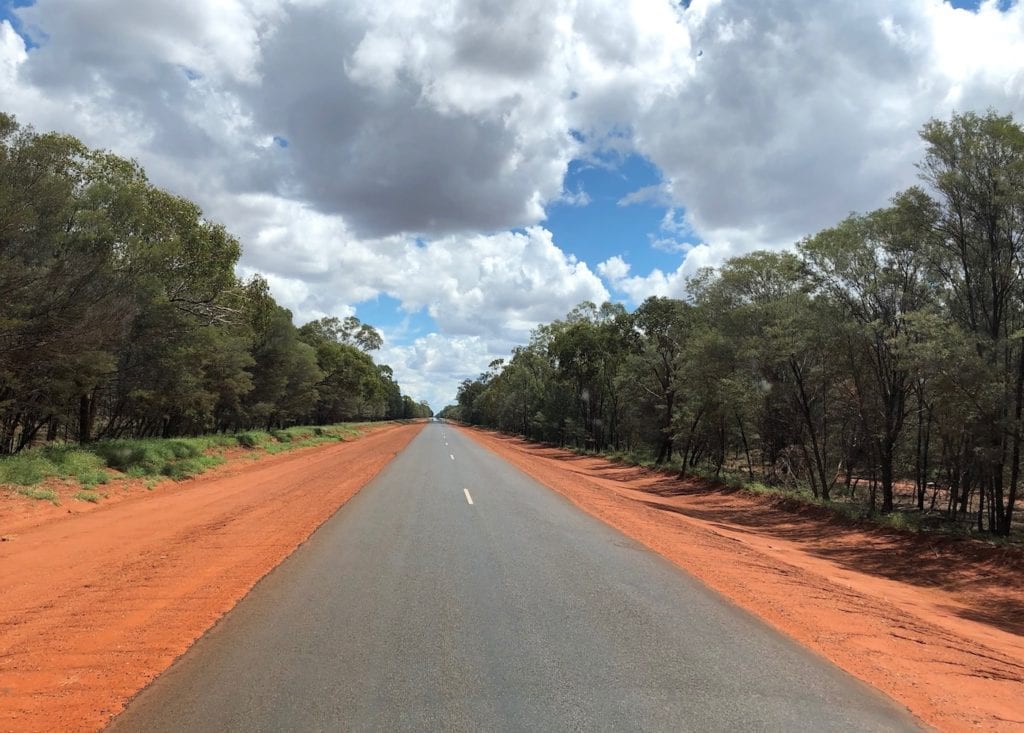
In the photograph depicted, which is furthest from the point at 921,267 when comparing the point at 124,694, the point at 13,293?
the point at 13,293

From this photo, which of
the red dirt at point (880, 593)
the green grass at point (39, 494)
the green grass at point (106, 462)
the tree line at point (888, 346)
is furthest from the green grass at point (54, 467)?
the tree line at point (888, 346)

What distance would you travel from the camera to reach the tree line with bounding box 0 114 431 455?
16000mm

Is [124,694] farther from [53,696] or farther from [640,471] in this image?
[640,471]

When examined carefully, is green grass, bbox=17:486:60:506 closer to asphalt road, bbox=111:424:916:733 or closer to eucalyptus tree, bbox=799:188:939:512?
asphalt road, bbox=111:424:916:733

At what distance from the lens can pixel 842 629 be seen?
23.5 ft

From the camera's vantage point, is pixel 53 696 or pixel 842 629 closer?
pixel 53 696

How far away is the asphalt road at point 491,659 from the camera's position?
14.0 feet

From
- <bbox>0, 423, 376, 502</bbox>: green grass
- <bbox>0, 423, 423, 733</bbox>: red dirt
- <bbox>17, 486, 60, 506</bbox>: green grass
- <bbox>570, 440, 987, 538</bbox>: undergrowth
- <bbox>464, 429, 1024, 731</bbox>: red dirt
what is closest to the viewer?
<bbox>0, 423, 423, 733</bbox>: red dirt

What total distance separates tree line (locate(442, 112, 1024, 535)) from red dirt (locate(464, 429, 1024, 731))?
262 centimetres

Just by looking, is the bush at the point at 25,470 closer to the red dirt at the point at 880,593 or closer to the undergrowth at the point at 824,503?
the red dirt at the point at 880,593

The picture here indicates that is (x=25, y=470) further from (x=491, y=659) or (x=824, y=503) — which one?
(x=824, y=503)

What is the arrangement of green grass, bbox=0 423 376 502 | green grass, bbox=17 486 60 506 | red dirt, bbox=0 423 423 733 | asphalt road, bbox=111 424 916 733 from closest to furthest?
asphalt road, bbox=111 424 916 733
red dirt, bbox=0 423 423 733
green grass, bbox=17 486 60 506
green grass, bbox=0 423 376 502

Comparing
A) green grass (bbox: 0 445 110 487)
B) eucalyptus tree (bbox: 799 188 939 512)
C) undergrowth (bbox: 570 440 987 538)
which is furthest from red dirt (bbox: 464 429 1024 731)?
green grass (bbox: 0 445 110 487)

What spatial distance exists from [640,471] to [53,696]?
36571 mm
